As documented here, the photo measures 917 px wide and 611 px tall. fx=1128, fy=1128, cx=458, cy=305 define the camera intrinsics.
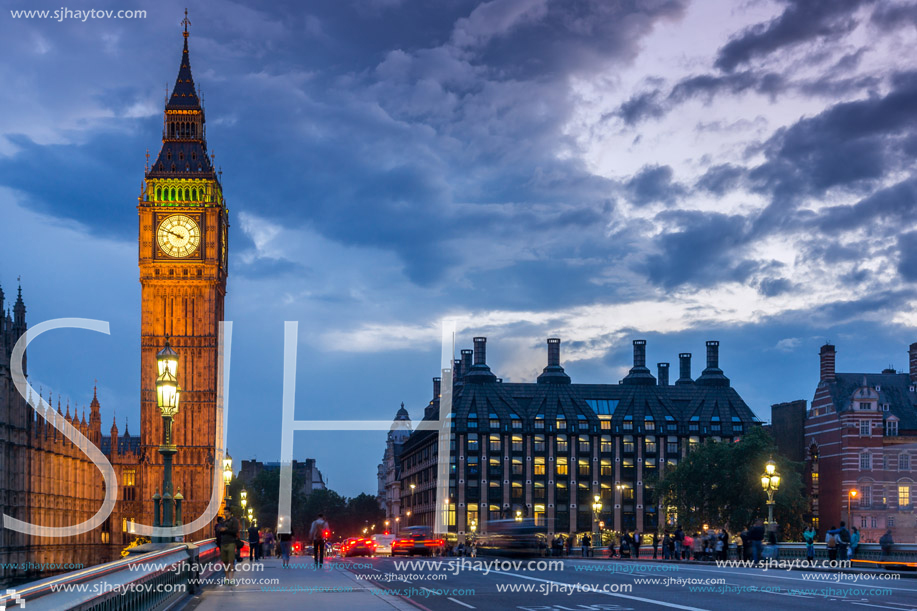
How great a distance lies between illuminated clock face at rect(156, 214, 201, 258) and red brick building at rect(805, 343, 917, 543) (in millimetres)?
63765

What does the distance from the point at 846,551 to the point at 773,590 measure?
21650 mm

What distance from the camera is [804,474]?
4478 inches

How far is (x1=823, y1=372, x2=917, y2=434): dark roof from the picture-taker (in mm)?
105625

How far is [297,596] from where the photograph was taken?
24.2 m

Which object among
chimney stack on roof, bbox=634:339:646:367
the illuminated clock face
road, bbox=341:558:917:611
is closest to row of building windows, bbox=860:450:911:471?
chimney stack on roof, bbox=634:339:646:367

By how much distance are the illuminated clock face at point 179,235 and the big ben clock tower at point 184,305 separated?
102mm

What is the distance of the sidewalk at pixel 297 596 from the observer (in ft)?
70.5

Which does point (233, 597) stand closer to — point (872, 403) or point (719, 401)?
point (872, 403)

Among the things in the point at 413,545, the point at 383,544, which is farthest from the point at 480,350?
the point at 413,545

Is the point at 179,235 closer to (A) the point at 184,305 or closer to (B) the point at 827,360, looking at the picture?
(A) the point at 184,305

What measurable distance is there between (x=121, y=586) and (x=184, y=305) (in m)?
104

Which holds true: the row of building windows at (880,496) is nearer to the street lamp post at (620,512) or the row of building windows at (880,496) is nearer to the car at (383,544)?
the street lamp post at (620,512)

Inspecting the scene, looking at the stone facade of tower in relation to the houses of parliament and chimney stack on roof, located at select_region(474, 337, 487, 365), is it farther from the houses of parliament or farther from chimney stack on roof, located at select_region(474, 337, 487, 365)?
chimney stack on roof, located at select_region(474, 337, 487, 365)

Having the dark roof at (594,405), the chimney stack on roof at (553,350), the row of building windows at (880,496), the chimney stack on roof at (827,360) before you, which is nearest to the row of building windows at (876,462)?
the row of building windows at (880,496)
